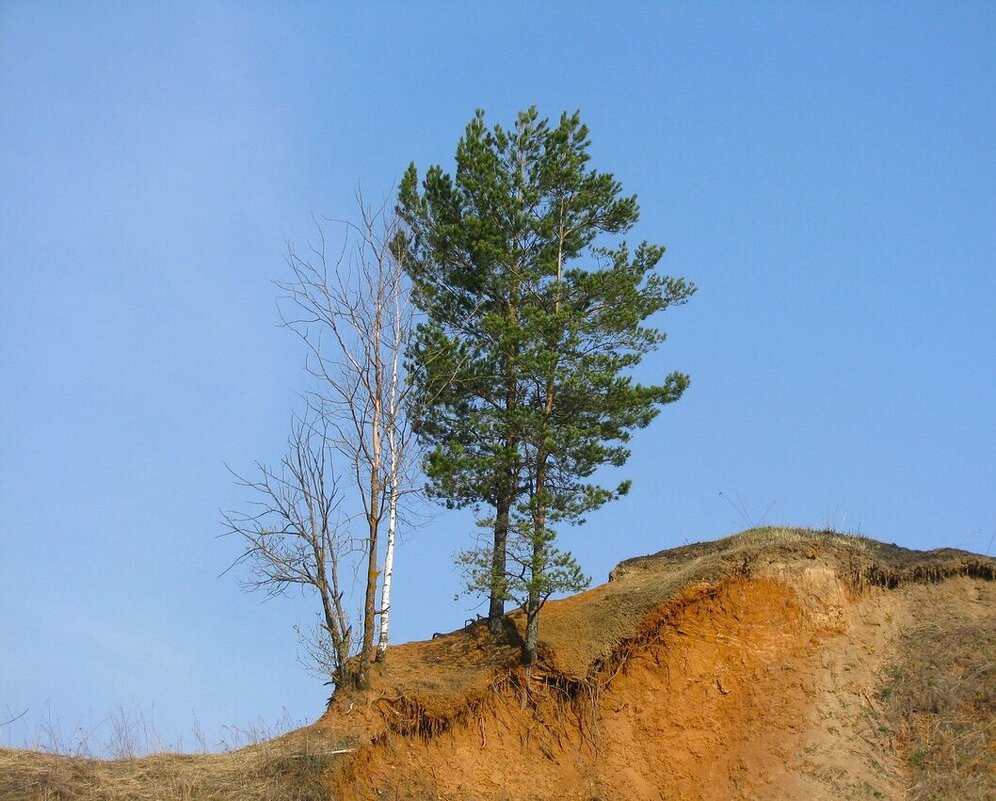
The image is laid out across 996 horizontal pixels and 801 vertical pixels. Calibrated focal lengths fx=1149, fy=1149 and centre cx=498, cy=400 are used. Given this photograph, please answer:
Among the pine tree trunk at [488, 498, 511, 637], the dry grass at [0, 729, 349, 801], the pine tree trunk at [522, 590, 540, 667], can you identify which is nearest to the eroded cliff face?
the pine tree trunk at [522, 590, 540, 667]

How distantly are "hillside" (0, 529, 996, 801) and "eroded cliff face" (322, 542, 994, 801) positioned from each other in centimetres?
4

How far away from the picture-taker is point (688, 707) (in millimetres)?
22172

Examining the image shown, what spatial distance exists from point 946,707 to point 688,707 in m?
4.75

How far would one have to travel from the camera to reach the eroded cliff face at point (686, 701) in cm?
2098

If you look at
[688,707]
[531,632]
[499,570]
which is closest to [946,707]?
[688,707]

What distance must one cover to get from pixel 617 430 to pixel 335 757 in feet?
29.8

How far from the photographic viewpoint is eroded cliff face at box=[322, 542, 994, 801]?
68.8 ft

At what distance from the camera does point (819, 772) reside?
818 inches

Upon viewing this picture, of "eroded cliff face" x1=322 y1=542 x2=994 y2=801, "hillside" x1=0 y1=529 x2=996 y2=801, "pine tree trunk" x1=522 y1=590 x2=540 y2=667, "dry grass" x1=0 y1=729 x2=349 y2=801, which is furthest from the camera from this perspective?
"pine tree trunk" x1=522 y1=590 x2=540 y2=667

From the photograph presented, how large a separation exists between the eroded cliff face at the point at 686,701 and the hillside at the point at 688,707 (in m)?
0.04

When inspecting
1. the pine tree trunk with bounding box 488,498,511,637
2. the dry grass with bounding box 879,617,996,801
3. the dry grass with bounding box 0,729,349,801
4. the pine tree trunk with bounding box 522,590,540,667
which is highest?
Result: the pine tree trunk with bounding box 488,498,511,637

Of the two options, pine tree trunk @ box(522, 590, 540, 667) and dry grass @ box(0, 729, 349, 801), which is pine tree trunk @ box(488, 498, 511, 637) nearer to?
pine tree trunk @ box(522, 590, 540, 667)

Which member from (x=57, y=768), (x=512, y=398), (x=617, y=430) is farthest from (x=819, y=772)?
(x=57, y=768)

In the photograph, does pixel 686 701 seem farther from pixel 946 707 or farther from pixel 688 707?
pixel 946 707
